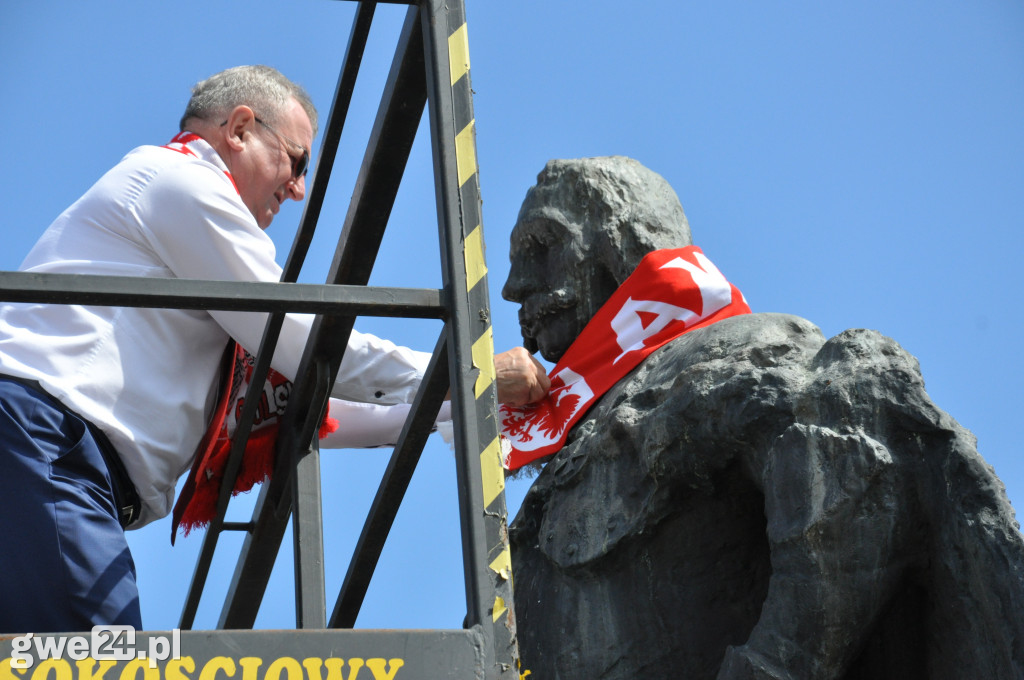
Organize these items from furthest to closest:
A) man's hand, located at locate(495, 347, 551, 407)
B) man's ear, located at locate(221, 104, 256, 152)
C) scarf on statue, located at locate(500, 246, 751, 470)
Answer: scarf on statue, located at locate(500, 246, 751, 470)
man's hand, located at locate(495, 347, 551, 407)
man's ear, located at locate(221, 104, 256, 152)

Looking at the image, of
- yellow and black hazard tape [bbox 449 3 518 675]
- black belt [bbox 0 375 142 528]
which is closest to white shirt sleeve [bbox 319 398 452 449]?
black belt [bbox 0 375 142 528]

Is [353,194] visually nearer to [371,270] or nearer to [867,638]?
[371,270]

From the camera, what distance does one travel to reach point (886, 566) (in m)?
2.71

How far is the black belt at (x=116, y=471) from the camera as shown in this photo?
6.59 ft

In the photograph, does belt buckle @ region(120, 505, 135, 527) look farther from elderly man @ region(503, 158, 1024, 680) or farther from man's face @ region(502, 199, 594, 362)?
man's face @ region(502, 199, 594, 362)

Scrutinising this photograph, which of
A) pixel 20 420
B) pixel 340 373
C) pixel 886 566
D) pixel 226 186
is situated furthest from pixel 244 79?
pixel 886 566

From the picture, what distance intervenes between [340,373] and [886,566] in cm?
132

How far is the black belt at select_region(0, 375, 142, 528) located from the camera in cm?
201

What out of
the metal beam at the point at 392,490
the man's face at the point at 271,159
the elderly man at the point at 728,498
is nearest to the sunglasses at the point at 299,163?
the man's face at the point at 271,159

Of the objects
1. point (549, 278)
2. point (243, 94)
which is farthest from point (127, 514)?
point (549, 278)

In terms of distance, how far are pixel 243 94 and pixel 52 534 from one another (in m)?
1.23

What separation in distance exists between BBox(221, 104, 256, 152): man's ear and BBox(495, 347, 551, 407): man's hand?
2.87 feet

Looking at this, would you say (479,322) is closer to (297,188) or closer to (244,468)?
(244,468)

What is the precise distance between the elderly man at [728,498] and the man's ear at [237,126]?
1.27 meters
